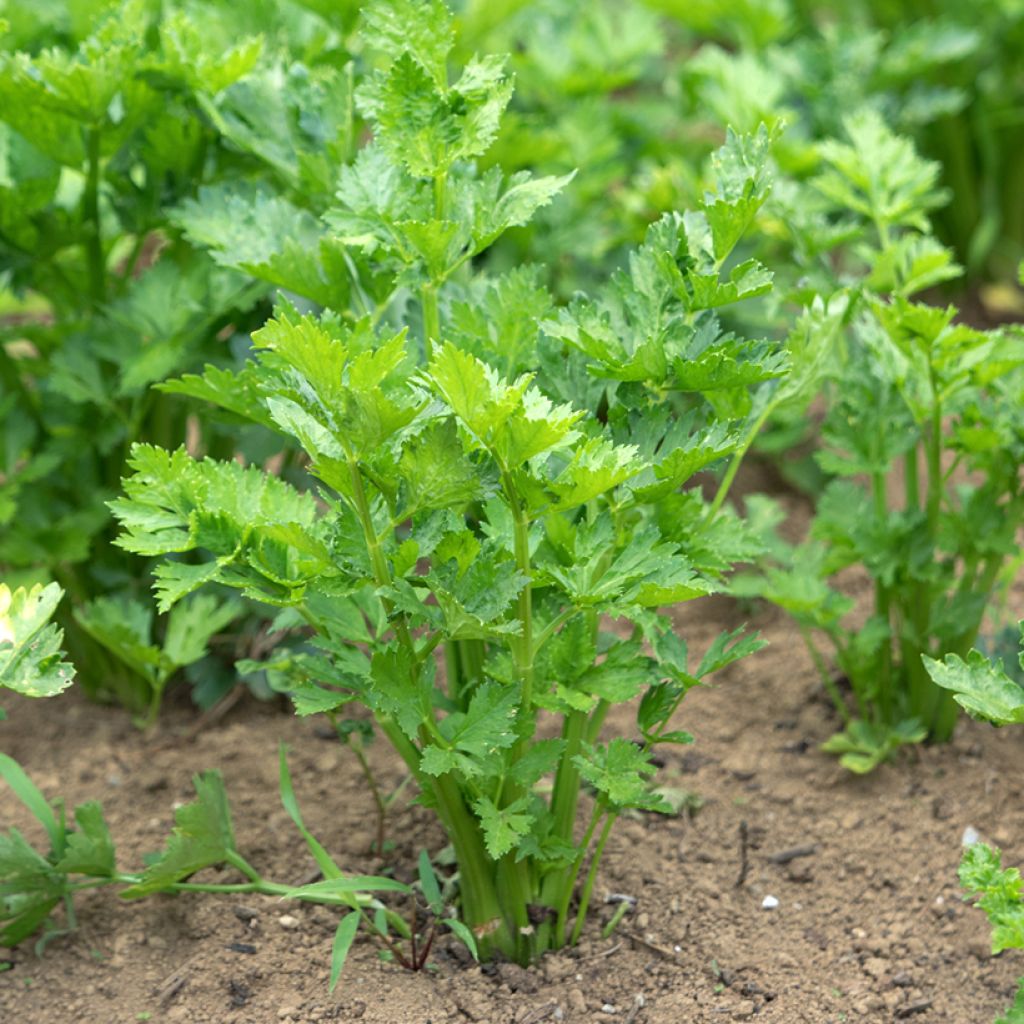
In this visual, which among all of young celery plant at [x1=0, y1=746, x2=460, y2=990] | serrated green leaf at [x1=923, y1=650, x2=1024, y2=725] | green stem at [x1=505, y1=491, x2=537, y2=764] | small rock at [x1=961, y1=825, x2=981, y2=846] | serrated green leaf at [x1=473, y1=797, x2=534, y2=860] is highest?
green stem at [x1=505, y1=491, x2=537, y2=764]

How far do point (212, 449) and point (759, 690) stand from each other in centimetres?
97

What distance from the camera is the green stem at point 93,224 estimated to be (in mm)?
2123

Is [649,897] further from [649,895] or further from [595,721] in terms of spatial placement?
[595,721]

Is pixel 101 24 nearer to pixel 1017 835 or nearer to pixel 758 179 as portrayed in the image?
pixel 758 179

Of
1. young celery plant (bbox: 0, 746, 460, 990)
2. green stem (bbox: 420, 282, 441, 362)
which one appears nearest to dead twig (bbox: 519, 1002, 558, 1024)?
young celery plant (bbox: 0, 746, 460, 990)

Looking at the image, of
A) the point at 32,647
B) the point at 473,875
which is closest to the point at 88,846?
the point at 32,647

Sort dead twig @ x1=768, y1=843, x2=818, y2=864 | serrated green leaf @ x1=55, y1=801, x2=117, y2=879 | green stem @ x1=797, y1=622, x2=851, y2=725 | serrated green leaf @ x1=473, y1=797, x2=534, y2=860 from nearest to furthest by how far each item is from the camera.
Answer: serrated green leaf @ x1=473, y1=797, x2=534, y2=860 → serrated green leaf @ x1=55, y1=801, x2=117, y2=879 → dead twig @ x1=768, y1=843, x2=818, y2=864 → green stem @ x1=797, y1=622, x2=851, y2=725

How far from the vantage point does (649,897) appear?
76.0 inches

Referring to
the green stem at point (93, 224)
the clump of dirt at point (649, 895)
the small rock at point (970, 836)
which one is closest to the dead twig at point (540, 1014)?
the clump of dirt at point (649, 895)

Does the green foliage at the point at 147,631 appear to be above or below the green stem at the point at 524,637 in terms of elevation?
below

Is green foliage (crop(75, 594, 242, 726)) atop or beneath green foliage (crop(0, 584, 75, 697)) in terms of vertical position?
beneath

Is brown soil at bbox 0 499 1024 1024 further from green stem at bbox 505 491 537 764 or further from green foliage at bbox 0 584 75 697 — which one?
green foliage at bbox 0 584 75 697

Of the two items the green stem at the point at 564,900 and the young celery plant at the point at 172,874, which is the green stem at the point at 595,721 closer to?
the green stem at the point at 564,900

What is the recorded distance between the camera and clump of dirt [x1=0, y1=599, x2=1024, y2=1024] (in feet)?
5.76
